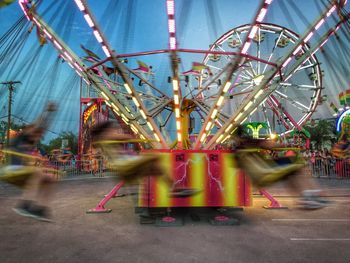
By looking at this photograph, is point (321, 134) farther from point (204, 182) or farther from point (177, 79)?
point (177, 79)

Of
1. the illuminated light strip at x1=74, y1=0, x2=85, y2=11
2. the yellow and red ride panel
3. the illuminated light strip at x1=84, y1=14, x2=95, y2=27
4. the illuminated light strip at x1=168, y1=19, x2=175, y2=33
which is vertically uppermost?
the illuminated light strip at x1=74, y1=0, x2=85, y2=11

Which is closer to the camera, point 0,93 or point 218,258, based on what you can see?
point 0,93

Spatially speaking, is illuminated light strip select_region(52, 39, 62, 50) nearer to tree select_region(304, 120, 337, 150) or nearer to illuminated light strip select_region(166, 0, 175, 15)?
illuminated light strip select_region(166, 0, 175, 15)

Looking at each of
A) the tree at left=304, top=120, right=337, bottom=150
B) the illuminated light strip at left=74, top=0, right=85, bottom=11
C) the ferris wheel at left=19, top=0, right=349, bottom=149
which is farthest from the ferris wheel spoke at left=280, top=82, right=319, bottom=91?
the tree at left=304, top=120, right=337, bottom=150

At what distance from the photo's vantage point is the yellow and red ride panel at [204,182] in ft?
28.0

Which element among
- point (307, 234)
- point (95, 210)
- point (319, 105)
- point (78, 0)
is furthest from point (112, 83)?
point (319, 105)

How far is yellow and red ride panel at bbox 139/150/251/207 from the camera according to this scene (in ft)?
28.0

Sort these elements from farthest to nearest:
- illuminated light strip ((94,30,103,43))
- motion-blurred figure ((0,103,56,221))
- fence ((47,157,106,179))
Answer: fence ((47,157,106,179)) → illuminated light strip ((94,30,103,43)) → motion-blurred figure ((0,103,56,221))

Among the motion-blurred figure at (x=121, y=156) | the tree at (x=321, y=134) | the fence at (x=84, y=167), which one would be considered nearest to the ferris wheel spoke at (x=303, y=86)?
the fence at (x=84, y=167)

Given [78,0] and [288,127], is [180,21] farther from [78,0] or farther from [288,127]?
[288,127]

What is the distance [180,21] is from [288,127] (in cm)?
2419

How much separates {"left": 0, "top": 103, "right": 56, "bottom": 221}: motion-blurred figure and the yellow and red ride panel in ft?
14.6

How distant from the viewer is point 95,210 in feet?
32.6

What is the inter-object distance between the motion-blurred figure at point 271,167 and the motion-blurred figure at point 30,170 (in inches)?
121
